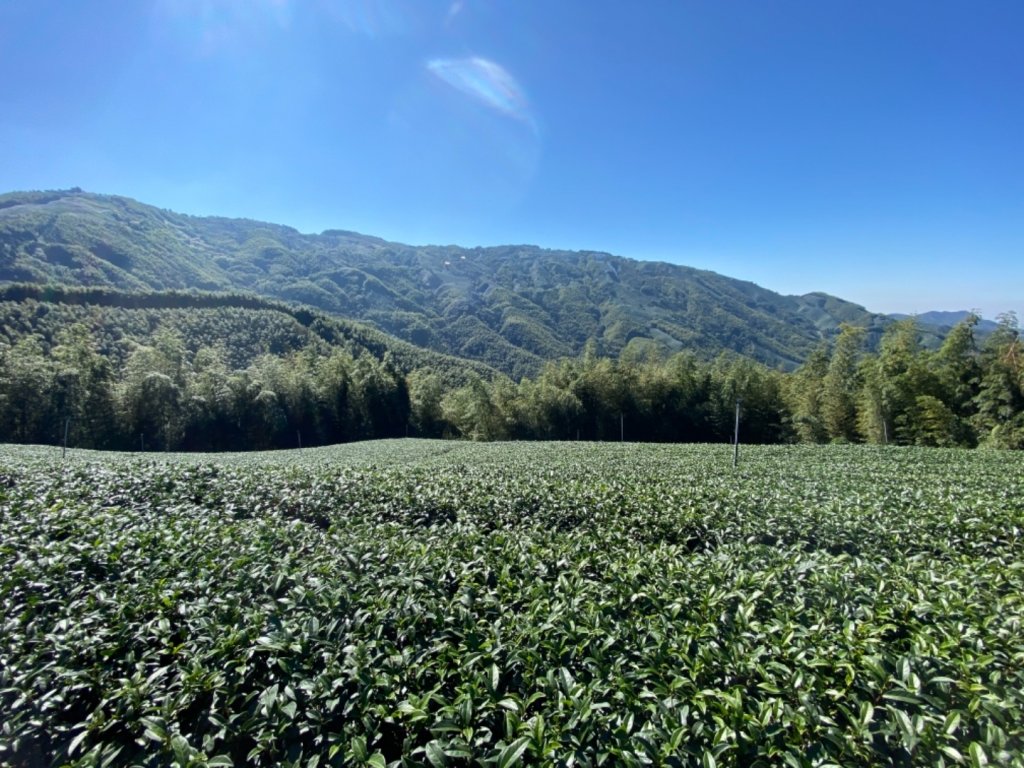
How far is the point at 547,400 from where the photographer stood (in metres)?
34.0

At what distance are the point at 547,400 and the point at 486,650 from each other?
1263 inches

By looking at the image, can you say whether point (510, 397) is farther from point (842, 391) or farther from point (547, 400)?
point (842, 391)

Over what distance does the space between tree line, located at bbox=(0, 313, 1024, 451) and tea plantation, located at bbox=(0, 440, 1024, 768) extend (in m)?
23.4

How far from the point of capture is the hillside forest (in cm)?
2223

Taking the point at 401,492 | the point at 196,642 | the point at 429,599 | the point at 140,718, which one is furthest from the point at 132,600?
the point at 401,492

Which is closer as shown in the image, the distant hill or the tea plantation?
the tea plantation

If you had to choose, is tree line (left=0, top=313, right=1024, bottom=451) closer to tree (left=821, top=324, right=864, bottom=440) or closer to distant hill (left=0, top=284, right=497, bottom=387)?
tree (left=821, top=324, right=864, bottom=440)

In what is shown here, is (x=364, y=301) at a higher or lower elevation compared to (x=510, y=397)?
higher

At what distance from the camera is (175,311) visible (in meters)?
62.2

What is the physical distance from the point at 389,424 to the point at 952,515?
39.2 metres

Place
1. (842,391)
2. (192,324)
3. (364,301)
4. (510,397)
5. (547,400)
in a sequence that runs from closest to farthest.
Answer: (842,391)
(547,400)
(510,397)
(192,324)
(364,301)

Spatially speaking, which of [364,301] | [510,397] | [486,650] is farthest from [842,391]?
[364,301]

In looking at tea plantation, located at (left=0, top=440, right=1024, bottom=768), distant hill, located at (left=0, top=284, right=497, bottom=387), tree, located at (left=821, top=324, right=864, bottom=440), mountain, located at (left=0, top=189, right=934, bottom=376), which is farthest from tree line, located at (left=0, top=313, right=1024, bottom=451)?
mountain, located at (left=0, top=189, right=934, bottom=376)

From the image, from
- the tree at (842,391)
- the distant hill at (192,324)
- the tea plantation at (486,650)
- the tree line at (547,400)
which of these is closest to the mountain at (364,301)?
the distant hill at (192,324)
